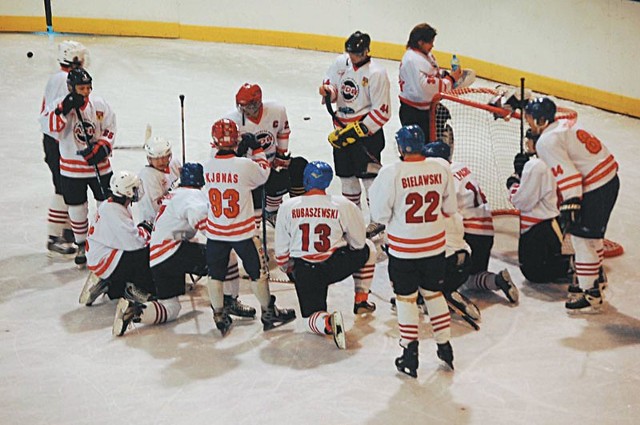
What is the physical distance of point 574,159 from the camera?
541 cm

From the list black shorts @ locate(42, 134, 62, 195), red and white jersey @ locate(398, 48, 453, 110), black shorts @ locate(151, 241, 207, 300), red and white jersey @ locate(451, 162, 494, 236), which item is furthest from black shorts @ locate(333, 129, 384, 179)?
black shorts @ locate(42, 134, 62, 195)

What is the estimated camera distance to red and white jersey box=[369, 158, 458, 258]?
15.4 feet

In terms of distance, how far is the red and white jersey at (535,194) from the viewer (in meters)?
5.66

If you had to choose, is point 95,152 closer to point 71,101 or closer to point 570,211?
point 71,101

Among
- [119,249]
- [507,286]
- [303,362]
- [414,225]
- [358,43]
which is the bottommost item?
[303,362]

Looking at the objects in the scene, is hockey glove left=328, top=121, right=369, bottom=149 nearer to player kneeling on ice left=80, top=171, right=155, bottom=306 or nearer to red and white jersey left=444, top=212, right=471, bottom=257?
red and white jersey left=444, top=212, right=471, bottom=257

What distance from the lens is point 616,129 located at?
29.8 ft

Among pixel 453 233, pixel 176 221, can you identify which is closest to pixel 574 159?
pixel 453 233

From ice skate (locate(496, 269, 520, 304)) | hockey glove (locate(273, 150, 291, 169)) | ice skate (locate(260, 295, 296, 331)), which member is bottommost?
ice skate (locate(260, 295, 296, 331))

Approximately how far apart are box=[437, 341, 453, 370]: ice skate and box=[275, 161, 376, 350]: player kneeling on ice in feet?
1.70

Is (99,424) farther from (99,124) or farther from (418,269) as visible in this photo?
(99,124)

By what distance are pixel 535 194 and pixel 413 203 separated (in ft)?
4.24

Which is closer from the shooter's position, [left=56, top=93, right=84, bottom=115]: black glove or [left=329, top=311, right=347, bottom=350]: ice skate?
[left=329, top=311, right=347, bottom=350]: ice skate

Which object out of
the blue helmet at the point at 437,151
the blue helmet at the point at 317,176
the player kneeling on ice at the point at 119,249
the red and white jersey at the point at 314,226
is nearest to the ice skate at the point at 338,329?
the red and white jersey at the point at 314,226
